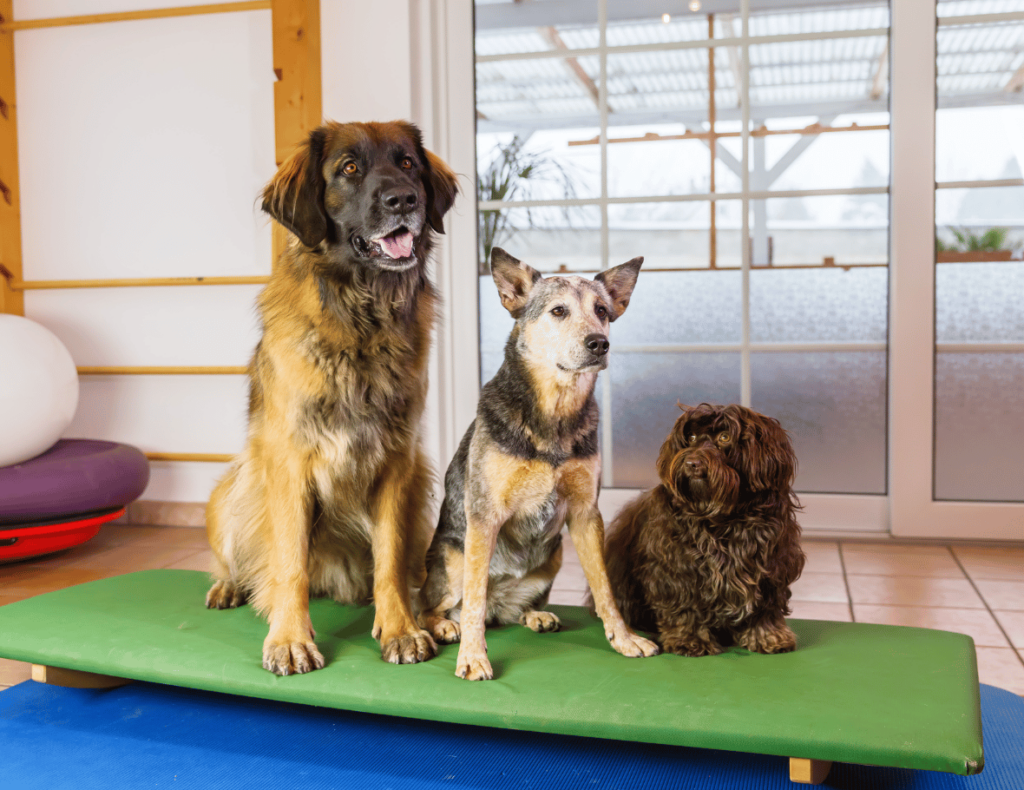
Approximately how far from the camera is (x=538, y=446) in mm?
1725

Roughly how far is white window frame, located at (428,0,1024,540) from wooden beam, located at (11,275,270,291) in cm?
90

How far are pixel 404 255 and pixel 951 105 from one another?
272 centimetres

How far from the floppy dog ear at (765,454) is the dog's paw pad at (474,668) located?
66cm

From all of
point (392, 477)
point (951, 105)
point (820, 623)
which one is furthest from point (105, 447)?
point (951, 105)

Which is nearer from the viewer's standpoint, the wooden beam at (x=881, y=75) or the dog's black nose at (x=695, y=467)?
the dog's black nose at (x=695, y=467)

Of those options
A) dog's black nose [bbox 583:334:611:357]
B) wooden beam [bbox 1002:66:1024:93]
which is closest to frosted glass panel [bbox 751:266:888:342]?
wooden beam [bbox 1002:66:1024:93]

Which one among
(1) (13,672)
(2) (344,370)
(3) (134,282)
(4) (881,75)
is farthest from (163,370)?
(4) (881,75)

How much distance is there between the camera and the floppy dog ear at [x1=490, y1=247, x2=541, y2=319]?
1783 millimetres

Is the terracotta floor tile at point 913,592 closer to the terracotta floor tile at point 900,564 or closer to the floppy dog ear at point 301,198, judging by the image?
the terracotta floor tile at point 900,564

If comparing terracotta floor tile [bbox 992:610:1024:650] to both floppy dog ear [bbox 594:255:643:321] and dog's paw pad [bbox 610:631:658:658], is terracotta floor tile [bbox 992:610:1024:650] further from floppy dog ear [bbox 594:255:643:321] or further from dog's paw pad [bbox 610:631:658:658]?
floppy dog ear [bbox 594:255:643:321]

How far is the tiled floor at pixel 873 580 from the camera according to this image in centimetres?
245

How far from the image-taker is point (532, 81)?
12.4 feet

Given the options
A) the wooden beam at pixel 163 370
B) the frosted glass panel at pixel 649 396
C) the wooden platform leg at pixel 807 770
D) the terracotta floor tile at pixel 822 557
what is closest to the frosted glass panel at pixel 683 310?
the frosted glass panel at pixel 649 396

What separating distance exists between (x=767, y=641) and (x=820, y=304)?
213cm
